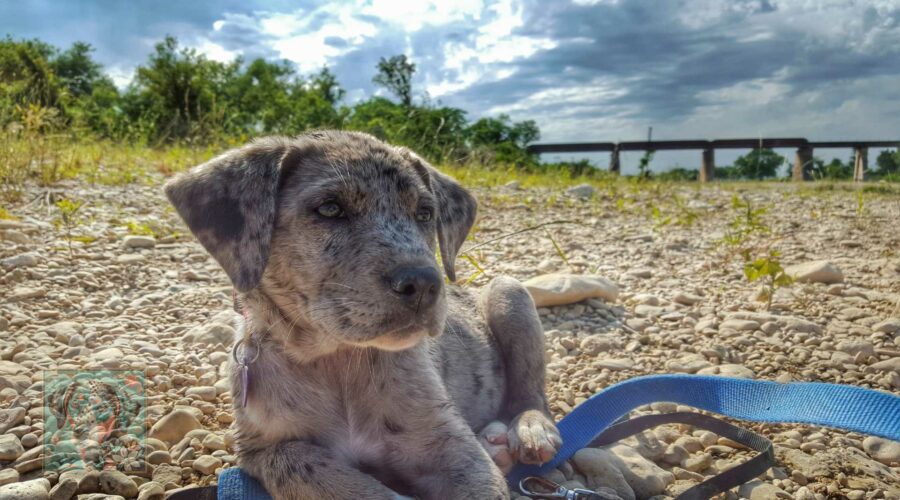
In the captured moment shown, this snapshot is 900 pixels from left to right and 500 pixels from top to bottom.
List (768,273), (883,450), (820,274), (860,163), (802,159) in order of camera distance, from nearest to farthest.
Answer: (883,450) → (768,273) → (820,274) → (860,163) → (802,159)

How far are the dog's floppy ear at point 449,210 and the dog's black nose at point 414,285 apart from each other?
966 mm

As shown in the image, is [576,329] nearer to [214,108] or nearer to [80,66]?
[214,108]

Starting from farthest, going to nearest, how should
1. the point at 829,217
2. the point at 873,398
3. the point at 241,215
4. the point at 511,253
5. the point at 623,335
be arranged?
1. the point at 829,217
2. the point at 511,253
3. the point at 623,335
4. the point at 873,398
5. the point at 241,215

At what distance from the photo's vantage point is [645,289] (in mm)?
6930

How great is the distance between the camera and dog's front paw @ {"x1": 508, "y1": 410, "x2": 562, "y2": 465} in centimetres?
342

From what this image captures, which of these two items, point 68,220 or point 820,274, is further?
point 68,220

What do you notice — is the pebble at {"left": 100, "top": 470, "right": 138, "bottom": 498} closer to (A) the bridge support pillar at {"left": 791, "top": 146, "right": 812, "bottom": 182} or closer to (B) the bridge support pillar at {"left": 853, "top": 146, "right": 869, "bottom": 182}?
(B) the bridge support pillar at {"left": 853, "top": 146, "right": 869, "bottom": 182}

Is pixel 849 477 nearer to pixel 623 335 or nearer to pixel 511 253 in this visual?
pixel 623 335

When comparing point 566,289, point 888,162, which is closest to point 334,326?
point 566,289

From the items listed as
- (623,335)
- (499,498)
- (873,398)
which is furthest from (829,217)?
(499,498)

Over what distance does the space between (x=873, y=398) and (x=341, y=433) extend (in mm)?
2633

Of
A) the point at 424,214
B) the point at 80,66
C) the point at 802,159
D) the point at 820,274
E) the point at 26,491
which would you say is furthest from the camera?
the point at 80,66

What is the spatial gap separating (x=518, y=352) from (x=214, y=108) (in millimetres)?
13452

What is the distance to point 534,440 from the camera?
11.3 feet
